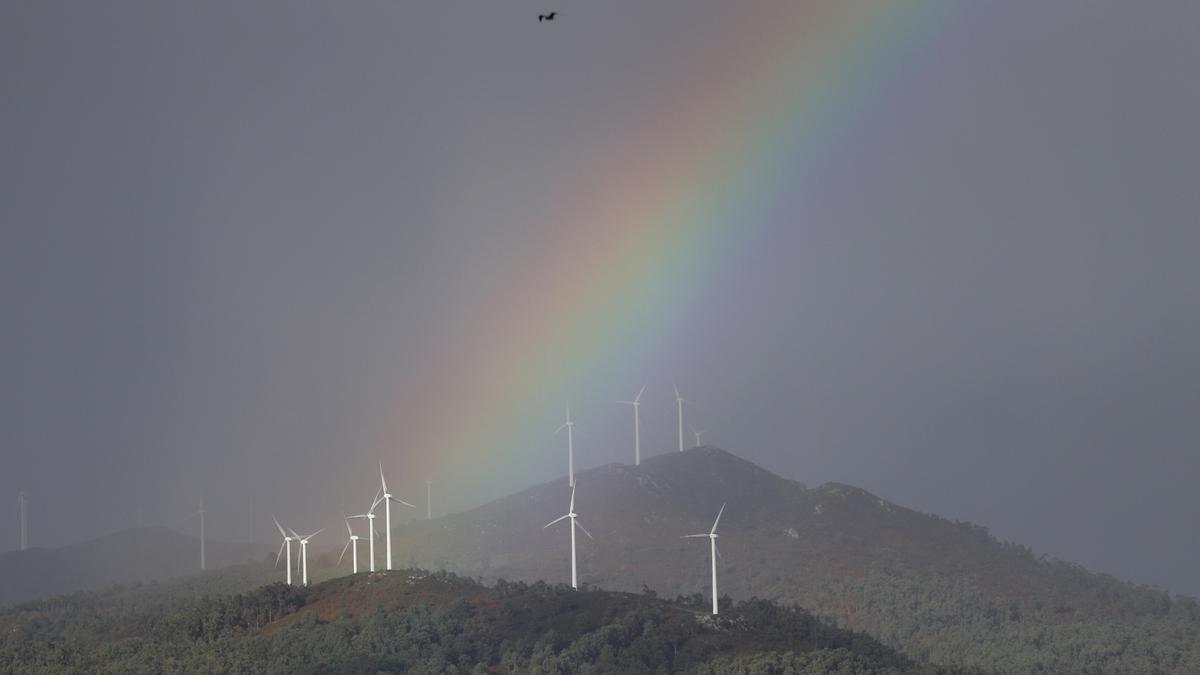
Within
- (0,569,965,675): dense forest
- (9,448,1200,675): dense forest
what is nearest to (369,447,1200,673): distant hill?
(9,448,1200,675): dense forest

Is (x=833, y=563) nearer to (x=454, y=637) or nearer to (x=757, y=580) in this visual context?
(x=757, y=580)

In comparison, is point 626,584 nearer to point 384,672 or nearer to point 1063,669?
point 1063,669

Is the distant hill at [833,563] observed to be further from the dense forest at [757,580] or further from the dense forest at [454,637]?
the dense forest at [454,637]

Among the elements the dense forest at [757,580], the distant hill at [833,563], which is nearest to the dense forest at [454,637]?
the dense forest at [757,580]

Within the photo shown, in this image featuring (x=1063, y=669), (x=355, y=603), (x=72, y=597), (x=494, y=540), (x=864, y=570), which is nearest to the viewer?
(x=355, y=603)

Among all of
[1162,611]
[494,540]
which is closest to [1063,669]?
[1162,611]

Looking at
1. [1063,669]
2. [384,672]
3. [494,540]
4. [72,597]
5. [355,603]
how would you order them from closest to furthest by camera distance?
[384,672] < [355,603] < [1063,669] < [72,597] < [494,540]

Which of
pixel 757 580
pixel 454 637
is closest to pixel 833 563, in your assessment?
pixel 757 580
